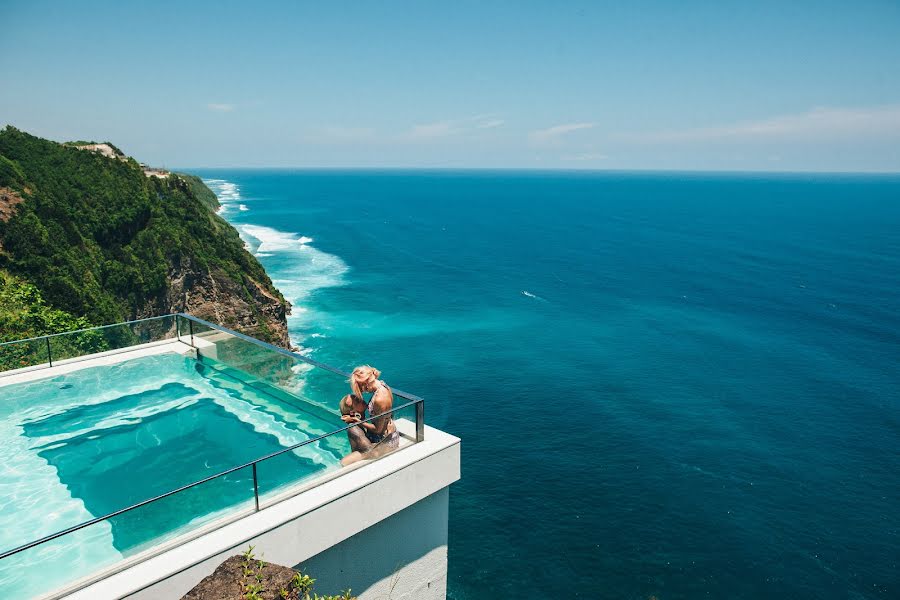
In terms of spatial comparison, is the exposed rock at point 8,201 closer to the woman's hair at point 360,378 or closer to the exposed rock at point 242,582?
the woman's hair at point 360,378

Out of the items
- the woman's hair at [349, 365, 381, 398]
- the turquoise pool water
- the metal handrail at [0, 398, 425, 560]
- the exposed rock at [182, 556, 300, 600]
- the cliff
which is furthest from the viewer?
the cliff

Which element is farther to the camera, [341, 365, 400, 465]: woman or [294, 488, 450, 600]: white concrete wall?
[341, 365, 400, 465]: woman

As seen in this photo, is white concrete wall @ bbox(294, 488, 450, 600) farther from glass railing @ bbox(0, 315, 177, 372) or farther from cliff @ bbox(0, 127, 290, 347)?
cliff @ bbox(0, 127, 290, 347)

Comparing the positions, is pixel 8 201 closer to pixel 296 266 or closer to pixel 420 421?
pixel 420 421

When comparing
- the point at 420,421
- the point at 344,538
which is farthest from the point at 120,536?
the point at 420,421

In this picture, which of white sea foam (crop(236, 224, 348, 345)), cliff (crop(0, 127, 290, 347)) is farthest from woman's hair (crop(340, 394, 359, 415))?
white sea foam (crop(236, 224, 348, 345))

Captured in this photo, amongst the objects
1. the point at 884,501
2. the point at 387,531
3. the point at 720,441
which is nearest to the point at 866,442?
the point at 884,501

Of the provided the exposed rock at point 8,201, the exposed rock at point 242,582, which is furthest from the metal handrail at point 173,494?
the exposed rock at point 8,201
